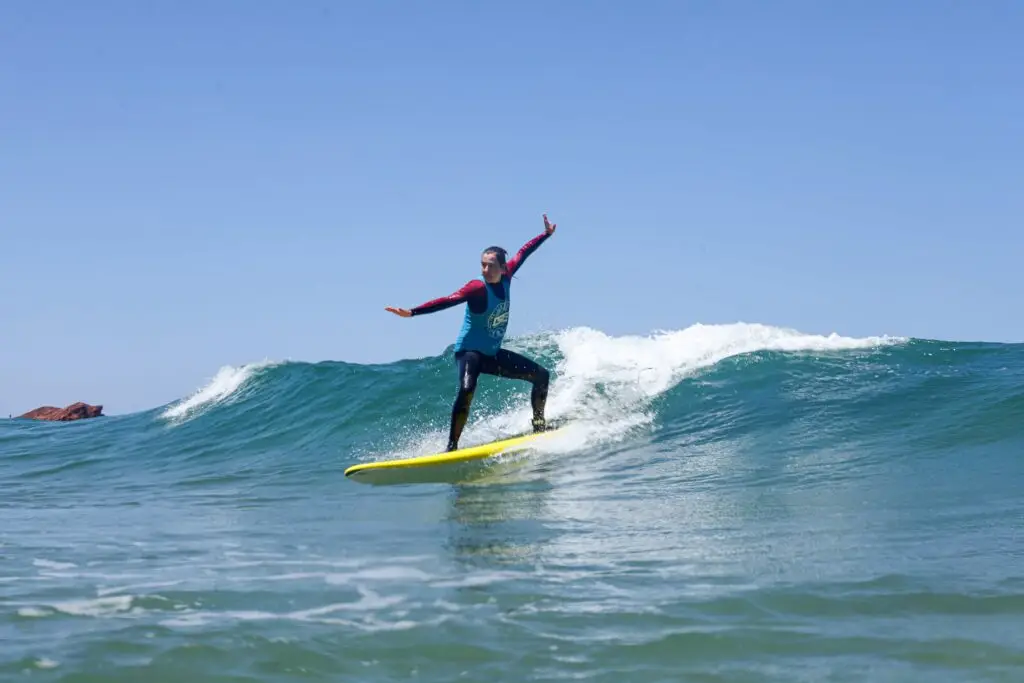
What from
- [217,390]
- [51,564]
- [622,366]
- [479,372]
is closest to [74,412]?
[217,390]

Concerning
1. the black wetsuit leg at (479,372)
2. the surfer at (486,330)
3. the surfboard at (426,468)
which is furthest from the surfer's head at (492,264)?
the surfboard at (426,468)

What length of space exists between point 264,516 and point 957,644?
A: 5.41m

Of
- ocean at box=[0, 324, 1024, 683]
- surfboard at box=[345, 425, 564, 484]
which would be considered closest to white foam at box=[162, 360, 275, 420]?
ocean at box=[0, 324, 1024, 683]

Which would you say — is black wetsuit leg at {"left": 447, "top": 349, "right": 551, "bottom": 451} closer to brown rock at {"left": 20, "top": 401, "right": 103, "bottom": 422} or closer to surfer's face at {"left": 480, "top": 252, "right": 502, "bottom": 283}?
surfer's face at {"left": 480, "top": 252, "right": 502, "bottom": 283}

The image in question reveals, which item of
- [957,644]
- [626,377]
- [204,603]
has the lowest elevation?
[957,644]

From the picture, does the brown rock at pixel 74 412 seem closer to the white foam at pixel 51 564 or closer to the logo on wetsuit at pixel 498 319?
the logo on wetsuit at pixel 498 319

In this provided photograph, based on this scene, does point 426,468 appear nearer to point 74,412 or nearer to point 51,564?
point 51,564

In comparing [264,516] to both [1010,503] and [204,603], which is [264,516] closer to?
[204,603]

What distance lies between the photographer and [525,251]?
10391 millimetres

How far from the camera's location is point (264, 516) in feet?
25.3

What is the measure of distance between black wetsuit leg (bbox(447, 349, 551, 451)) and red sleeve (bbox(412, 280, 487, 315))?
57 cm

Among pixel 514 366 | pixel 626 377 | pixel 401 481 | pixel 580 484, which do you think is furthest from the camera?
pixel 626 377

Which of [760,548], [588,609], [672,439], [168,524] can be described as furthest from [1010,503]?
[168,524]

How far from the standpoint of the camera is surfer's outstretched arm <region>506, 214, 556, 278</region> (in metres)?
10.3
